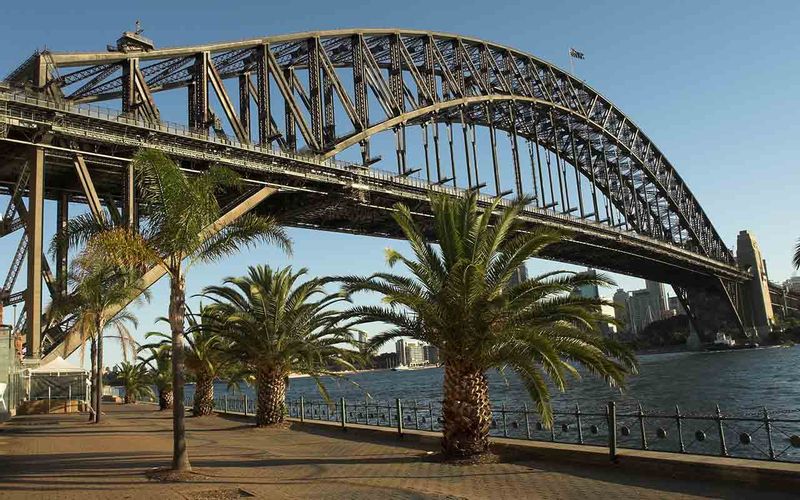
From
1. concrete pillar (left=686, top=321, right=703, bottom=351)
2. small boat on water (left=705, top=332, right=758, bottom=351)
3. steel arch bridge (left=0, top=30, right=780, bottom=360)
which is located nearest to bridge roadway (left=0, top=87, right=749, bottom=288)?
steel arch bridge (left=0, top=30, right=780, bottom=360)

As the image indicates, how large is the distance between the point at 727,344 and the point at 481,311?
404 feet

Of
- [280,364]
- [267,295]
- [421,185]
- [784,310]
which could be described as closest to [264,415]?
[280,364]

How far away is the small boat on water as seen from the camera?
123 meters

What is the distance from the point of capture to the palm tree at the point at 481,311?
15922 millimetres

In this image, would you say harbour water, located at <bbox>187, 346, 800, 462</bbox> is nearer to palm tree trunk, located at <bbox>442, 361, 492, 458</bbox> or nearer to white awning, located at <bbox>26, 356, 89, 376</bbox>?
palm tree trunk, located at <bbox>442, 361, 492, 458</bbox>

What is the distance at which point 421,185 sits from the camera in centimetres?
5731

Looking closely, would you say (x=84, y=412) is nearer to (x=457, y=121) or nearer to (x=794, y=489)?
(x=794, y=489)

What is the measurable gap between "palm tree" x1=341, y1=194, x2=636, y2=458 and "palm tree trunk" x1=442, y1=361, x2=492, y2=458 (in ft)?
0.08

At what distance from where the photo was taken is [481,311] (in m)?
16.2

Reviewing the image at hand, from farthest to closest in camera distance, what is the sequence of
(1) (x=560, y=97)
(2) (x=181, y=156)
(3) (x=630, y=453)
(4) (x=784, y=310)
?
(4) (x=784, y=310) → (1) (x=560, y=97) → (2) (x=181, y=156) → (3) (x=630, y=453)

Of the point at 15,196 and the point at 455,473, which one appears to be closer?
the point at 455,473

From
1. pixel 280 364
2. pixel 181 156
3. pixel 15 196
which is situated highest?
pixel 181 156

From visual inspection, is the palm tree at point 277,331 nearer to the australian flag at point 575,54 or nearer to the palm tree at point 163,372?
the palm tree at point 163,372

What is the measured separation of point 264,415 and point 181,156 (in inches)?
719
